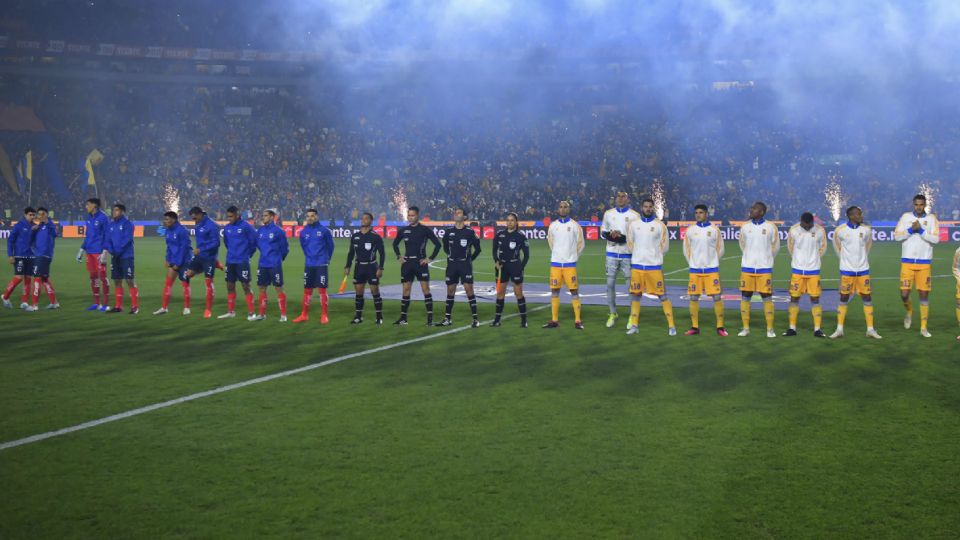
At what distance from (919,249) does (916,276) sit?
488 mm

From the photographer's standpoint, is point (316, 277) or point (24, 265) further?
point (24, 265)

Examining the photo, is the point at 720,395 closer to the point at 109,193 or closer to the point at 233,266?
the point at 233,266

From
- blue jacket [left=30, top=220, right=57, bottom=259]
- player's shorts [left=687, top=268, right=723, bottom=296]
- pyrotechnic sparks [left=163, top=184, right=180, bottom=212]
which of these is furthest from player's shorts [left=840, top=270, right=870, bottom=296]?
pyrotechnic sparks [left=163, top=184, right=180, bottom=212]

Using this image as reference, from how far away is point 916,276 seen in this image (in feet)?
49.3

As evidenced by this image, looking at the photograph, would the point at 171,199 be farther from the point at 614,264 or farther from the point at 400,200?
the point at 614,264

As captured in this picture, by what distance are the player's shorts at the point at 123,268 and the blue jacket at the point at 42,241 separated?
65.6 inches

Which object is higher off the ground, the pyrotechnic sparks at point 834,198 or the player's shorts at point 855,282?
the pyrotechnic sparks at point 834,198

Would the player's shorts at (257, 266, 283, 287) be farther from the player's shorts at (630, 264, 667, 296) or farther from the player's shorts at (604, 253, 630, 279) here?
the player's shorts at (630, 264, 667, 296)

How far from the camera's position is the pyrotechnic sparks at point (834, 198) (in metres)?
56.3

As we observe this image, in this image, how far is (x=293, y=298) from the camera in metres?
21.9

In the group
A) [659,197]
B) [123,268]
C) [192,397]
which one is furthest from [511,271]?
[659,197]

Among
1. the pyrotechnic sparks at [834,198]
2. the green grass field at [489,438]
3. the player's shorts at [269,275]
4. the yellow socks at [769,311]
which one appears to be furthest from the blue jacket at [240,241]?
the pyrotechnic sparks at [834,198]

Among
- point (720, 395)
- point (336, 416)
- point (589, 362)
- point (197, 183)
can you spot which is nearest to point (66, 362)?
point (336, 416)

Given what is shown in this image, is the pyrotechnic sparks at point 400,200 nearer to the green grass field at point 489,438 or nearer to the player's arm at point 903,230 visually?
the green grass field at point 489,438
